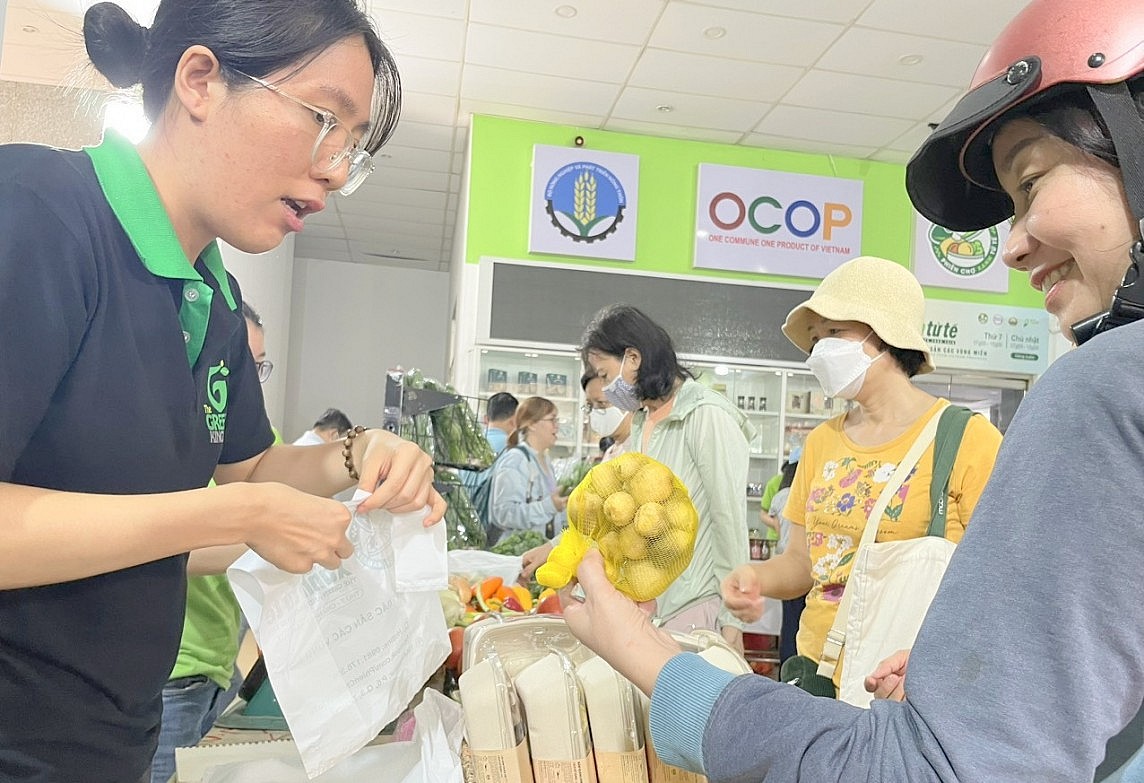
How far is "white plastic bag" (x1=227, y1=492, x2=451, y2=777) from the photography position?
1.07 meters

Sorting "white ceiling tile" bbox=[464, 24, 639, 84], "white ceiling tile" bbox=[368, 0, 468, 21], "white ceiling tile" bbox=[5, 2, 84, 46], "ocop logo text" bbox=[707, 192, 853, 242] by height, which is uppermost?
"white ceiling tile" bbox=[368, 0, 468, 21]

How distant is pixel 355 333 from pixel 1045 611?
Result: 10014 mm

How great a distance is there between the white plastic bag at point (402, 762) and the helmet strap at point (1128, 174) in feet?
3.20

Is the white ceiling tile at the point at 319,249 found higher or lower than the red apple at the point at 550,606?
higher

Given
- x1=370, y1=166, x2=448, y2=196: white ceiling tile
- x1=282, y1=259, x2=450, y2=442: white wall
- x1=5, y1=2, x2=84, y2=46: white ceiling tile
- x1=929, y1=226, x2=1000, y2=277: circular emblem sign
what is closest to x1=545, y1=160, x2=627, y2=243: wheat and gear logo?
x1=370, y1=166, x2=448, y2=196: white ceiling tile

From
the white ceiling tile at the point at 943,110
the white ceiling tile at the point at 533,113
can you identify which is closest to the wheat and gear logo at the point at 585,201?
the white ceiling tile at the point at 533,113

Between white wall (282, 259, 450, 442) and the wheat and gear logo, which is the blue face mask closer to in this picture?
the wheat and gear logo

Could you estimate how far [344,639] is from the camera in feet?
3.76

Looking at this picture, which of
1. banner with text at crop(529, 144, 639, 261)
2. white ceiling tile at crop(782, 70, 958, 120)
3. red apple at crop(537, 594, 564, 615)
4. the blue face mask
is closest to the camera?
red apple at crop(537, 594, 564, 615)

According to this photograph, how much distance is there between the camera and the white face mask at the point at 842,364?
2221 mm

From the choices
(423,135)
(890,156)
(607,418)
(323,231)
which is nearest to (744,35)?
(890,156)

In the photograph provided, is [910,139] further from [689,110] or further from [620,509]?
[620,509]

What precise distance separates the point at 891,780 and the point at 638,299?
17.9 ft

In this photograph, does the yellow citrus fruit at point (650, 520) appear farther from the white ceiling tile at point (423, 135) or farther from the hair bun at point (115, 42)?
the white ceiling tile at point (423, 135)
